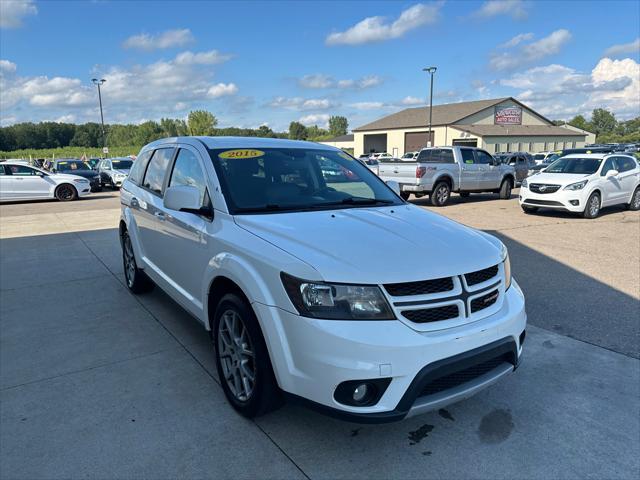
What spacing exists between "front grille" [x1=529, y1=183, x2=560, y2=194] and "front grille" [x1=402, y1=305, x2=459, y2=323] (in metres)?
10.8

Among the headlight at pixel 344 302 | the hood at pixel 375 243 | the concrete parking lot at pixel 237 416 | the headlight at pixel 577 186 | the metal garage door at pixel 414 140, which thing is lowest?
the concrete parking lot at pixel 237 416

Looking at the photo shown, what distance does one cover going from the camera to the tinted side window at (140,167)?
206 inches

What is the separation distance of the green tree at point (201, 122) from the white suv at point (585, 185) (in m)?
79.9

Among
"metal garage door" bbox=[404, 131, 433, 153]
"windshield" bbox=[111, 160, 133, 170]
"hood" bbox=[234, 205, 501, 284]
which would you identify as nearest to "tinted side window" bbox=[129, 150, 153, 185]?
"hood" bbox=[234, 205, 501, 284]

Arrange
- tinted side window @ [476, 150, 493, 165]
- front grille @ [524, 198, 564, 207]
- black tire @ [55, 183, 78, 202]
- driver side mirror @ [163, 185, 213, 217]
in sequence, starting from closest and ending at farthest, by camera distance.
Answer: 1. driver side mirror @ [163, 185, 213, 217]
2. front grille @ [524, 198, 564, 207]
3. tinted side window @ [476, 150, 493, 165]
4. black tire @ [55, 183, 78, 202]

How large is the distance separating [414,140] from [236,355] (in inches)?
2367

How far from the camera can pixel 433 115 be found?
61.7m

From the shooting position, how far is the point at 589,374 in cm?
364

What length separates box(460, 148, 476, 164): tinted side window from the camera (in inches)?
623

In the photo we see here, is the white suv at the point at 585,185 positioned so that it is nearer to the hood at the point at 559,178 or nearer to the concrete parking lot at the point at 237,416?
the hood at the point at 559,178

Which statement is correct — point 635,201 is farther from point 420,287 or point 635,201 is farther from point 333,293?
point 333,293

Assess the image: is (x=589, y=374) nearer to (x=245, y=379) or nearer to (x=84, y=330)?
(x=245, y=379)

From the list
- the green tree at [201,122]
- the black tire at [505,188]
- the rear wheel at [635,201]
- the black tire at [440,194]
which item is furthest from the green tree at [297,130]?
the rear wheel at [635,201]

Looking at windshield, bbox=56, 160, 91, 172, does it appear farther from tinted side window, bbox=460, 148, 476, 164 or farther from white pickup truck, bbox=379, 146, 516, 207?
tinted side window, bbox=460, 148, 476, 164
